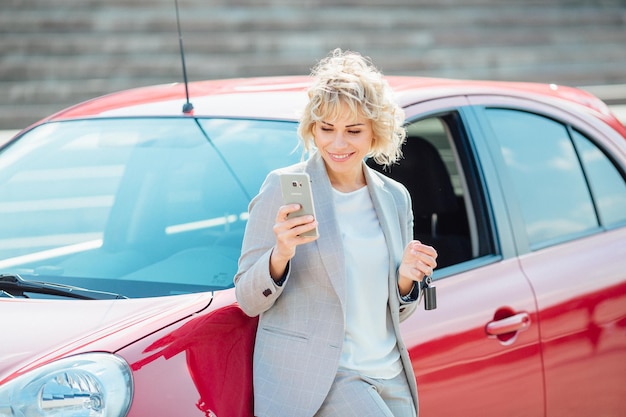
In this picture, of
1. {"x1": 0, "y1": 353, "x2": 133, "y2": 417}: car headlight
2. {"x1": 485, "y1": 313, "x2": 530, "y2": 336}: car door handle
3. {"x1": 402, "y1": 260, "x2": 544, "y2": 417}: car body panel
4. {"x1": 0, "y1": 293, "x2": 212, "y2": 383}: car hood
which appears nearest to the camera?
{"x1": 0, "y1": 353, "x2": 133, "y2": 417}: car headlight

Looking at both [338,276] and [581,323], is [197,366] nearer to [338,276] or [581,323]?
[338,276]

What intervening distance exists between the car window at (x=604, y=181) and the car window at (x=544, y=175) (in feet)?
0.12

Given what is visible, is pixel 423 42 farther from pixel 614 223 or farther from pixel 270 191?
pixel 270 191

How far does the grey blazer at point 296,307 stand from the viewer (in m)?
2.53

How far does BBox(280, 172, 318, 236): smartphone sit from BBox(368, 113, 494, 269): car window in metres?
1.36

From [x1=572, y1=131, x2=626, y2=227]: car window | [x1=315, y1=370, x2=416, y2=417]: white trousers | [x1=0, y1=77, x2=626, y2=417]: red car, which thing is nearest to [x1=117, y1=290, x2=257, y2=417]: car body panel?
[x1=0, y1=77, x2=626, y2=417]: red car

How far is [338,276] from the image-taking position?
8.45 feet

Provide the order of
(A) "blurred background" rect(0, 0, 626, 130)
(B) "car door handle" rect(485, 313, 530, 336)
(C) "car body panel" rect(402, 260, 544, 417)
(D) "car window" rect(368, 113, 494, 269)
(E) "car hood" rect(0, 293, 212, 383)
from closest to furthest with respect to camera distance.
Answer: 1. (E) "car hood" rect(0, 293, 212, 383)
2. (C) "car body panel" rect(402, 260, 544, 417)
3. (B) "car door handle" rect(485, 313, 530, 336)
4. (D) "car window" rect(368, 113, 494, 269)
5. (A) "blurred background" rect(0, 0, 626, 130)

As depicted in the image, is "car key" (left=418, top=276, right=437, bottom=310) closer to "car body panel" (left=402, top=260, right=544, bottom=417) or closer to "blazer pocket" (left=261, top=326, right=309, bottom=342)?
"car body panel" (left=402, top=260, right=544, bottom=417)

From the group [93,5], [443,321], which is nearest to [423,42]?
[93,5]

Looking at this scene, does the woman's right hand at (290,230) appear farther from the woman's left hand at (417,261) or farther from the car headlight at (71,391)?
the car headlight at (71,391)

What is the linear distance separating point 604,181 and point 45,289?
215cm

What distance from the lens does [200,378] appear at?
7.98ft

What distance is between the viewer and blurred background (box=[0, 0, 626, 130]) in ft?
44.6
